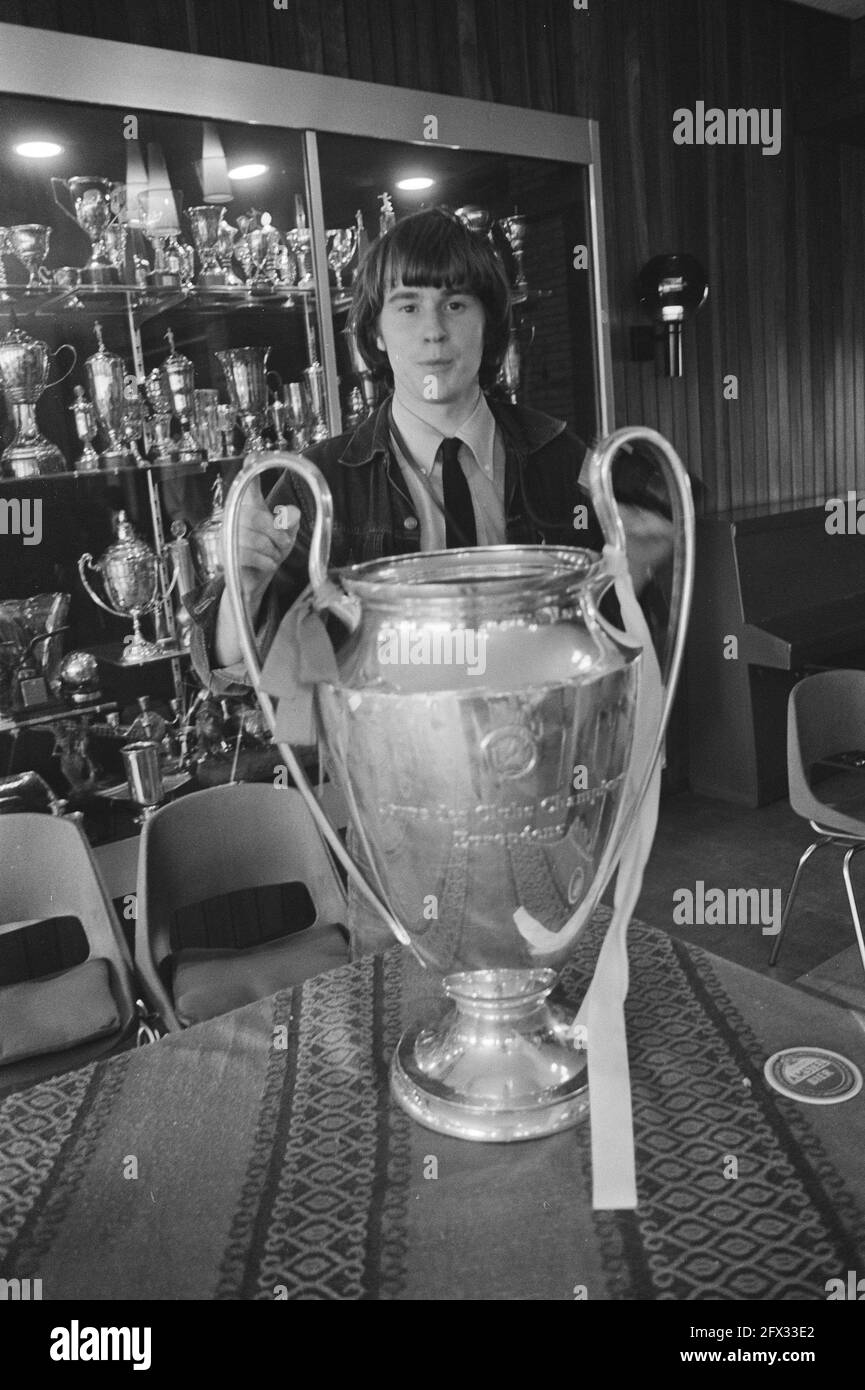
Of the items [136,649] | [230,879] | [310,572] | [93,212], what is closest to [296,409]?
[93,212]

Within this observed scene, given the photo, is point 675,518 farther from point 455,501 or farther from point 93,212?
point 93,212

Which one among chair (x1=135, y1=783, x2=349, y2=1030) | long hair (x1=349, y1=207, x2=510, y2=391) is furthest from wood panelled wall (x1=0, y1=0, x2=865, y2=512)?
chair (x1=135, y1=783, x2=349, y2=1030)

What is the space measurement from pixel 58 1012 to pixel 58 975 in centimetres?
19

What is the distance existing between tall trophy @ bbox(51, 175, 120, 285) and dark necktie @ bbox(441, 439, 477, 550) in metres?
1.42

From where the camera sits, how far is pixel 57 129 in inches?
96.5

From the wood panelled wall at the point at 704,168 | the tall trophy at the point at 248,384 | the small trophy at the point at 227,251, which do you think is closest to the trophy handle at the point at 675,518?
the tall trophy at the point at 248,384

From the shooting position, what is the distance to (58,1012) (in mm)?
1913

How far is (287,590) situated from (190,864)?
116cm

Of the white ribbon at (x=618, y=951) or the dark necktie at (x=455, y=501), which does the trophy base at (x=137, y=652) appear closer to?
the dark necktie at (x=455, y=501)

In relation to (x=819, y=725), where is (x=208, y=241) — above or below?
above

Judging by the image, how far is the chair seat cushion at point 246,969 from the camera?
1923 mm

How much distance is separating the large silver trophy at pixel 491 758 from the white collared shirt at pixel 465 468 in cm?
66

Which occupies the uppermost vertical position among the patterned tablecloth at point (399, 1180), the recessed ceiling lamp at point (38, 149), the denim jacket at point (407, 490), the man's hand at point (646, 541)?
the recessed ceiling lamp at point (38, 149)

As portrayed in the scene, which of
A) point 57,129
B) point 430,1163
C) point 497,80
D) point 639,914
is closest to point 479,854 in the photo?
point 430,1163
